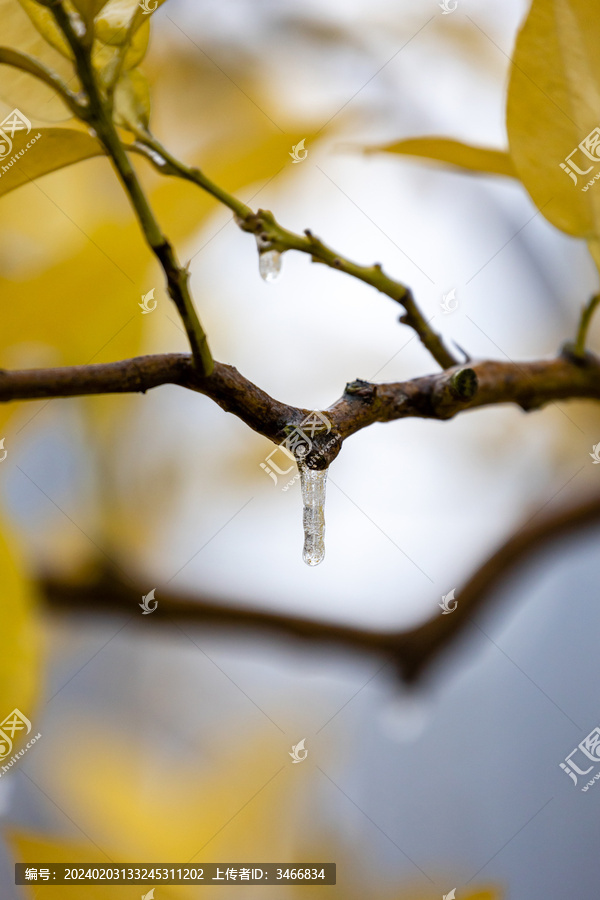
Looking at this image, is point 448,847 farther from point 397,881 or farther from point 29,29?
point 29,29

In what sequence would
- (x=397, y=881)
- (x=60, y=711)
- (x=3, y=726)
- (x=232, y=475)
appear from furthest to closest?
(x=60, y=711)
(x=232, y=475)
(x=397, y=881)
(x=3, y=726)

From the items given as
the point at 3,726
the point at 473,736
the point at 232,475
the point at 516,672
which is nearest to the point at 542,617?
the point at 516,672

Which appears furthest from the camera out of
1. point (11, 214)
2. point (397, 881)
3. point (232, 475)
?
point (232, 475)

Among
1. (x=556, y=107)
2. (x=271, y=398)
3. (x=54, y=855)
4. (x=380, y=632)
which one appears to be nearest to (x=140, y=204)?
(x=271, y=398)

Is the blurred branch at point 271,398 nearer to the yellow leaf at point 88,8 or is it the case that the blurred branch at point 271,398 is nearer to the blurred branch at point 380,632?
the yellow leaf at point 88,8

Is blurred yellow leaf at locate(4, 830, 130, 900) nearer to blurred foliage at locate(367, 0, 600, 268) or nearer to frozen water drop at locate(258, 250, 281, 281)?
frozen water drop at locate(258, 250, 281, 281)

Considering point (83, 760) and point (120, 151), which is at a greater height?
point (83, 760)

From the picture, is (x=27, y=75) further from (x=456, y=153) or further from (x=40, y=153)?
(x=456, y=153)
